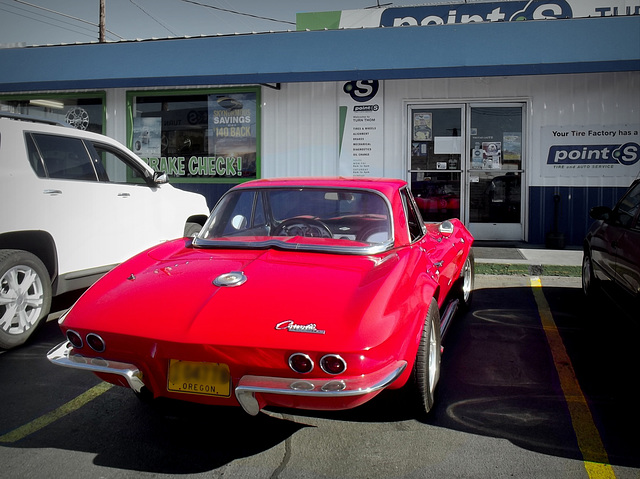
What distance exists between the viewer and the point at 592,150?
10.6 meters

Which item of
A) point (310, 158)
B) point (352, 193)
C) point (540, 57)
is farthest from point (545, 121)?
point (352, 193)

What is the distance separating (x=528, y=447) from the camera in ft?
10.4

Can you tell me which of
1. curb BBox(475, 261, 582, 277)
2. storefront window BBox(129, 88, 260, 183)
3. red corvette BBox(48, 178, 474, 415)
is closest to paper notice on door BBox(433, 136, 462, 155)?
curb BBox(475, 261, 582, 277)

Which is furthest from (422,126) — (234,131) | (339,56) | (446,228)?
(446,228)

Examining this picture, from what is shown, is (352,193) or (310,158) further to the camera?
(310,158)

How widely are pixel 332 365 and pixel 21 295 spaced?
3.34 metres

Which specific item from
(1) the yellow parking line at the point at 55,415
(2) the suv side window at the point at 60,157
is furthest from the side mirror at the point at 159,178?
(1) the yellow parking line at the point at 55,415

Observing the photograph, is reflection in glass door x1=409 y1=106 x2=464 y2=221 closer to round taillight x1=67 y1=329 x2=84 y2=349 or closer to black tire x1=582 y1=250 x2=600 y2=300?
black tire x1=582 y1=250 x2=600 y2=300

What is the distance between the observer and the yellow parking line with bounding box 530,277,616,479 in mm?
2971

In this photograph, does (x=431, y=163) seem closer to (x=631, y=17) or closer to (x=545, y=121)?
(x=545, y=121)

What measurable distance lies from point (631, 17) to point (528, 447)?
338 inches

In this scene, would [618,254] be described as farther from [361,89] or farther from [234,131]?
[234,131]

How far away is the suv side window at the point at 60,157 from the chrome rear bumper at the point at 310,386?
3495 millimetres

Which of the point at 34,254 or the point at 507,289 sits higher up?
the point at 34,254
